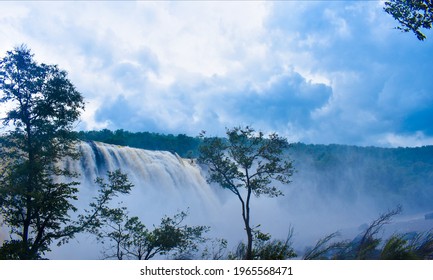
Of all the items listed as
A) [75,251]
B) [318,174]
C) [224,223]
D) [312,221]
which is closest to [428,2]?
[75,251]

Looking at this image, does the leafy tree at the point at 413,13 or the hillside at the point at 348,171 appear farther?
the hillside at the point at 348,171

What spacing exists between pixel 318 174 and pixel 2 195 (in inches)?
2919

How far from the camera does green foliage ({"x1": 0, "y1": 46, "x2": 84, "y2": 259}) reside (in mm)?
14055

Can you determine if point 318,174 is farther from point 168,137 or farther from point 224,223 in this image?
point 224,223

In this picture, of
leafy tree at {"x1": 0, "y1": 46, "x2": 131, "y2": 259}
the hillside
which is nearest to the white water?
leafy tree at {"x1": 0, "y1": 46, "x2": 131, "y2": 259}

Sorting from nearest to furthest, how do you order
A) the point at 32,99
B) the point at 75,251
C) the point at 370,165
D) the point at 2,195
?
the point at 2,195
the point at 32,99
the point at 75,251
the point at 370,165

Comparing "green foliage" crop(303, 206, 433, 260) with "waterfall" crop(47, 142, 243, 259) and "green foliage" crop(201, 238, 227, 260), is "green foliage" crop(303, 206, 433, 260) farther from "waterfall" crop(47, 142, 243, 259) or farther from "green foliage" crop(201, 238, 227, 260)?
"waterfall" crop(47, 142, 243, 259)

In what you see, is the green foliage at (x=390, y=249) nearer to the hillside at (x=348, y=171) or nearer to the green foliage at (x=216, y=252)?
the green foliage at (x=216, y=252)

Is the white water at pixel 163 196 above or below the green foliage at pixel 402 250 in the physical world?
above

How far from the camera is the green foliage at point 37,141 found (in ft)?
46.1

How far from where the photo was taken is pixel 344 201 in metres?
79.6

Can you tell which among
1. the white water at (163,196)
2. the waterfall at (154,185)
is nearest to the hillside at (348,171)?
the white water at (163,196)

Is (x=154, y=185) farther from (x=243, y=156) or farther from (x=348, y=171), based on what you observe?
(x=348, y=171)
